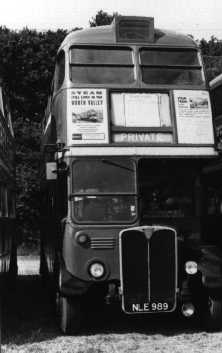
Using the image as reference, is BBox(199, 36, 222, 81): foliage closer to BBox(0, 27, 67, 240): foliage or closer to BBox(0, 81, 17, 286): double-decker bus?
BBox(0, 27, 67, 240): foliage

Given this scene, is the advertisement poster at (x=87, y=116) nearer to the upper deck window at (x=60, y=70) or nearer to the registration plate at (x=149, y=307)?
the upper deck window at (x=60, y=70)

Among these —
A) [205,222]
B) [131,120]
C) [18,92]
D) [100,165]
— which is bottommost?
[205,222]

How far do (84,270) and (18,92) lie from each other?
24.3 meters

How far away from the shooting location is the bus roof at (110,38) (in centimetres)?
1052

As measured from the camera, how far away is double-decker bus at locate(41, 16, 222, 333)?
939 cm

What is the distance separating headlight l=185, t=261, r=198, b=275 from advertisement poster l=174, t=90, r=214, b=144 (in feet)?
5.70

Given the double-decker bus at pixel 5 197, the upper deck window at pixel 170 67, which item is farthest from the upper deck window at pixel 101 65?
the double-decker bus at pixel 5 197

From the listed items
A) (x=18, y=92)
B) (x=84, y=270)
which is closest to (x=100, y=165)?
(x=84, y=270)

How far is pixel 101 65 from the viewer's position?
10312mm

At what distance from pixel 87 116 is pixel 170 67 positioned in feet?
5.11

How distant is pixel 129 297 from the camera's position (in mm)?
9273

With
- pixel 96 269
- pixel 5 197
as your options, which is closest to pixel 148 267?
pixel 96 269

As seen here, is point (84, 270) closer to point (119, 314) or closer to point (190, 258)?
point (190, 258)

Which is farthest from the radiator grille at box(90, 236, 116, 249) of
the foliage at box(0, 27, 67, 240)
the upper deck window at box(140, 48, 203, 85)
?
the foliage at box(0, 27, 67, 240)
